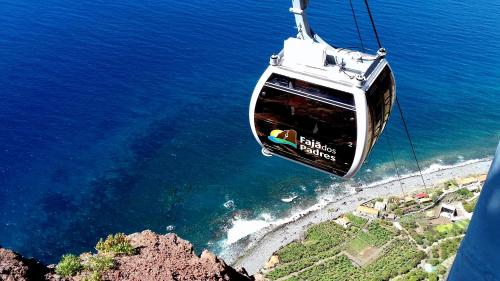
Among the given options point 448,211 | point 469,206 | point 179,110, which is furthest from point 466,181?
point 179,110

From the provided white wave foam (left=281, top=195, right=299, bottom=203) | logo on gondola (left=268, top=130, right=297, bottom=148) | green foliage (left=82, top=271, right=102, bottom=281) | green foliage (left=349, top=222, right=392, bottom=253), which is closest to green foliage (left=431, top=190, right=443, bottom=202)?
green foliage (left=349, top=222, right=392, bottom=253)

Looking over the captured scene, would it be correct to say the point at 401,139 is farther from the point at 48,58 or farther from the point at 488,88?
the point at 48,58

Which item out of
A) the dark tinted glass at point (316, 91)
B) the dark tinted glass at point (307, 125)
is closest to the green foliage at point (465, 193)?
the dark tinted glass at point (307, 125)

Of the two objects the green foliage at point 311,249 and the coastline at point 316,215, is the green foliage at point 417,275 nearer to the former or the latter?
the green foliage at point 311,249

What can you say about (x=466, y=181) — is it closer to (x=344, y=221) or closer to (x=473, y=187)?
(x=473, y=187)

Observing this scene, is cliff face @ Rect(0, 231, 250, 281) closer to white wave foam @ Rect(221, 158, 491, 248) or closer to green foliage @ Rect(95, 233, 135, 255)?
green foliage @ Rect(95, 233, 135, 255)

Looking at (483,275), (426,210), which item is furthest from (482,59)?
(483,275)
